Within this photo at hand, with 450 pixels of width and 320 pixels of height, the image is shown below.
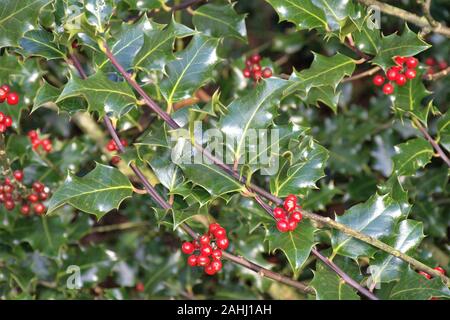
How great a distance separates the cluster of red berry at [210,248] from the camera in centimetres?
146

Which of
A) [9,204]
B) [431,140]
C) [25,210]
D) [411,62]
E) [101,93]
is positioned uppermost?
[101,93]

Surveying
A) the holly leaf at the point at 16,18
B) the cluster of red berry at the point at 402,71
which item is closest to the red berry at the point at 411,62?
the cluster of red berry at the point at 402,71

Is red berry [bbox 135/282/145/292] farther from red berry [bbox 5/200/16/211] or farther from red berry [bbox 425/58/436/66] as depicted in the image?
red berry [bbox 425/58/436/66]

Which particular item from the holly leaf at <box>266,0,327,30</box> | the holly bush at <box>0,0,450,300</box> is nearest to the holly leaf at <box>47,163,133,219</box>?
the holly bush at <box>0,0,450,300</box>

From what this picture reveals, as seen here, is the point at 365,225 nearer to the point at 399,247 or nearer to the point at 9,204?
the point at 399,247

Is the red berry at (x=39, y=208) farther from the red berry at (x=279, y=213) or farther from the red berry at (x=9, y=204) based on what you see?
the red berry at (x=279, y=213)

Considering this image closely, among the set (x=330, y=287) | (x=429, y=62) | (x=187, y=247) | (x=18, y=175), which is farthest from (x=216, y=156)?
(x=429, y=62)

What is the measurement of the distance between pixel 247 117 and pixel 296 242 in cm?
29

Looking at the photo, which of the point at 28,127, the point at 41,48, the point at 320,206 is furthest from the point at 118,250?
the point at 41,48

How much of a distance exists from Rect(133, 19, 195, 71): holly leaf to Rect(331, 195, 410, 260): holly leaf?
544 millimetres

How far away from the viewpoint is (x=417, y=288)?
1398 mm

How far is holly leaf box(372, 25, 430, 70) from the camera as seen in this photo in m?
1.64

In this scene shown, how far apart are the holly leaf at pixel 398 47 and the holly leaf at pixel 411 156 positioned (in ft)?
0.78
